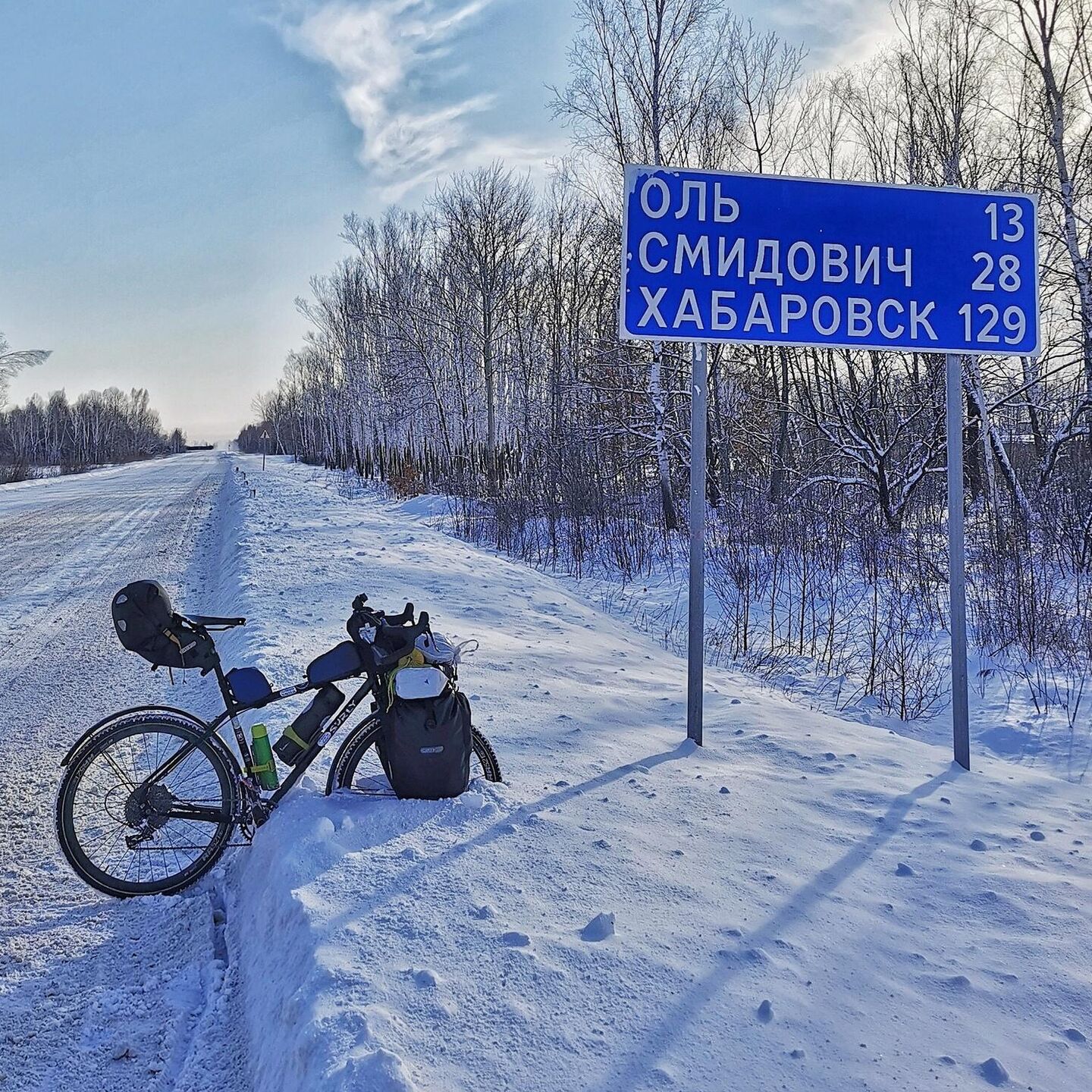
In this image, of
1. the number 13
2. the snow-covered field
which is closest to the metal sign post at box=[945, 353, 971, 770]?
the snow-covered field

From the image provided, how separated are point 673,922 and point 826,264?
3.26m

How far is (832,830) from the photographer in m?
3.26

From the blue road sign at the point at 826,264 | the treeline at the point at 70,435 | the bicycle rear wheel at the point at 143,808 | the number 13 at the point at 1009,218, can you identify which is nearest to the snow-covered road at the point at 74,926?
the bicycle rear wheel at the point at 143,808

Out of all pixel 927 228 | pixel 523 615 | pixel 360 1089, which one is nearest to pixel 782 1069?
pixel 360 1089

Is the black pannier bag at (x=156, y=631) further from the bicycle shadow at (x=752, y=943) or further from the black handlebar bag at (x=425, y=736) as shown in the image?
the bicycle shadow at (x=752, y=943)

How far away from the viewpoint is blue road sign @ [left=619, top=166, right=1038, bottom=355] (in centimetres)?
405

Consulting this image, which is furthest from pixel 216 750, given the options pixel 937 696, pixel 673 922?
pixel 937 696

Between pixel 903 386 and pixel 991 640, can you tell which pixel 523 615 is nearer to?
pixel 991 640

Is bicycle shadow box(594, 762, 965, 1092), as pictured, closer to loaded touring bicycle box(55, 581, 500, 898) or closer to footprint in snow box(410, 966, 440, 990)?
footprint in snow box(410, 966, 440, 990)

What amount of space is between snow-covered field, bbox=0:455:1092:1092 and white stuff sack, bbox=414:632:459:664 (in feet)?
1.95

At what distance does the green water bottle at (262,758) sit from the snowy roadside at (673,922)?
0.16 metres

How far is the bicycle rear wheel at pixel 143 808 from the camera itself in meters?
2.87

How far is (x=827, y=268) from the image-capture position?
4.13m

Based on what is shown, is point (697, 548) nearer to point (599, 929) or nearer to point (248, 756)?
point (599, 929)
